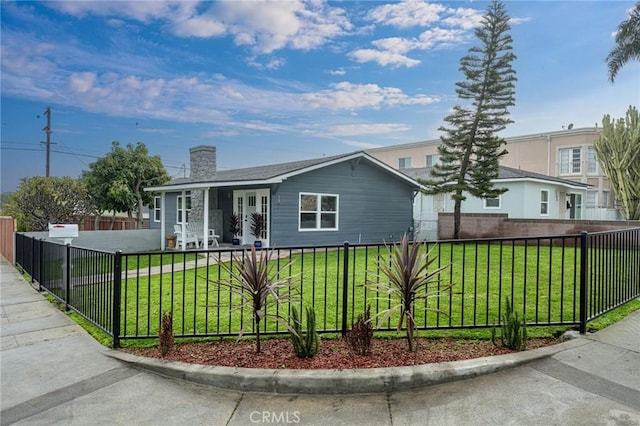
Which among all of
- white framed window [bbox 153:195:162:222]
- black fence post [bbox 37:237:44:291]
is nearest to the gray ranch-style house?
white framed window [bbox 153:195:162:222]

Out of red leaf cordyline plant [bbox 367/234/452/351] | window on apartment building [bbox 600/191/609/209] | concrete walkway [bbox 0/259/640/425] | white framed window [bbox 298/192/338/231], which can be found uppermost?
window on apartment building [bbox 600/191/609/209]

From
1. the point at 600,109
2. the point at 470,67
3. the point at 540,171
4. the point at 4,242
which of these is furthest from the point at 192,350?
the point at 540,171

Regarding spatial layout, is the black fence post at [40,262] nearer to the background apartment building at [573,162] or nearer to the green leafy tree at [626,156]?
the green leafy tree at [626,156]

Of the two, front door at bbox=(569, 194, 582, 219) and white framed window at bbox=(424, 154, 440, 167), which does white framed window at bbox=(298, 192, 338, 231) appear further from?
white framed window at bbox=(424, 154, 440, 167)

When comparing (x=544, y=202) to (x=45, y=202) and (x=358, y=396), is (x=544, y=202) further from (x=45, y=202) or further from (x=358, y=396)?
(x=45, y=202)

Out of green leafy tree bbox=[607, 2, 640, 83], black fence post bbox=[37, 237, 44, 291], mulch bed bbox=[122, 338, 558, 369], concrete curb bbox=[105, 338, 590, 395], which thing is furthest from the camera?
green leafy tree bbox=[607, 2, 640, 83]

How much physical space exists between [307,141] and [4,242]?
1814cm

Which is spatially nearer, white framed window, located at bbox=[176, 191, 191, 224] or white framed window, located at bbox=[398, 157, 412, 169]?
white framed window, located at bbox=[176, 191, 191, 224]

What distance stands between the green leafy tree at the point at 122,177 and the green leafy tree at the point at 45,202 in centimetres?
622

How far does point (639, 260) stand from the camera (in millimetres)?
5992

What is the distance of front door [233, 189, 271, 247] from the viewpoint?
1534 centimetres

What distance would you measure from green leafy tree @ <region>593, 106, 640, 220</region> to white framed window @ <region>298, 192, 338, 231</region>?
12.5 m

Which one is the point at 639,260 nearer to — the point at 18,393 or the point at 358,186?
the point at 18,393

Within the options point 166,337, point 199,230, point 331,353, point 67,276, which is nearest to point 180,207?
point 199,230
